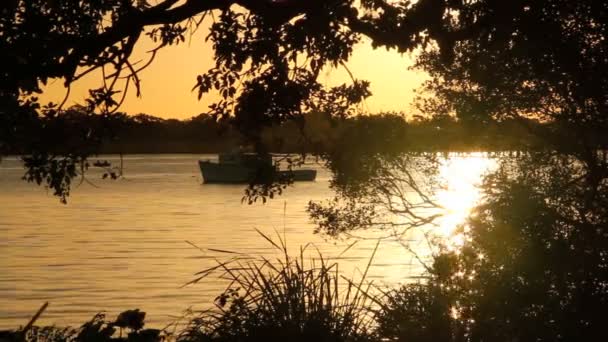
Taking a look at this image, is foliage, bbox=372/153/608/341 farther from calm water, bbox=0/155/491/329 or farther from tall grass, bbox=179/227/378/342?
calm water, bbox=0/155/491/329

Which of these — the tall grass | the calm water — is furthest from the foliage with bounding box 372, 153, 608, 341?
the calm water

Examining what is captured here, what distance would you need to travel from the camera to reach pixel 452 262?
586 inches

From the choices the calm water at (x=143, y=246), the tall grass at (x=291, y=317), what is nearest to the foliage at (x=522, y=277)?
the tall grass at (x=291, y=317)

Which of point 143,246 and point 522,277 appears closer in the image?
point 522,277

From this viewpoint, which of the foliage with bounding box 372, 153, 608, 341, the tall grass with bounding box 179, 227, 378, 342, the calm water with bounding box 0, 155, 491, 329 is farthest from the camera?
the calm water with bounding box 0, 155, 491, 329

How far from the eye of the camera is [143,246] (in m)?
61.9

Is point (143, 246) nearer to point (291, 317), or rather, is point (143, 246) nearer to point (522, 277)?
point (522, 277)

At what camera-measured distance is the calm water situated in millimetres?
34312

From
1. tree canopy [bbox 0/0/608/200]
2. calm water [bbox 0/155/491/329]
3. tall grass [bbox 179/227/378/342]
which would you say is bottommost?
calm water [bbox 0/155/491/329]

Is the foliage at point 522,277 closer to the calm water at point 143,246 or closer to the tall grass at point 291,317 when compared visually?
the tall grass at point 291,317

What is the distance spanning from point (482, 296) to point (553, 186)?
3.51 meters

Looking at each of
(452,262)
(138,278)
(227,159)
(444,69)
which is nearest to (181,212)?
(227,159)

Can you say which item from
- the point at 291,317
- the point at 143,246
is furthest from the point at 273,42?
the point at 143,246

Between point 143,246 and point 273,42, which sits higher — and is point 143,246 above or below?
below
